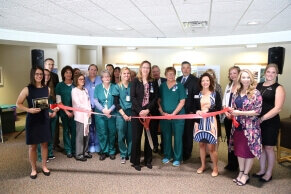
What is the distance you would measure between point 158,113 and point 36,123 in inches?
76.5

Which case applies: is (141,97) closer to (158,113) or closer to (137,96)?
(137,96)

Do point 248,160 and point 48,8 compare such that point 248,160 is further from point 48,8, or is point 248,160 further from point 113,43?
point 113,43

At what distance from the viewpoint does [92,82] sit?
4395 millimetres

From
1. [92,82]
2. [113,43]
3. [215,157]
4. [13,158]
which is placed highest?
[113,43]

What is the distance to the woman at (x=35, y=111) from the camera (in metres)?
3.19

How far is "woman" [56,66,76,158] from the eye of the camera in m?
3.98

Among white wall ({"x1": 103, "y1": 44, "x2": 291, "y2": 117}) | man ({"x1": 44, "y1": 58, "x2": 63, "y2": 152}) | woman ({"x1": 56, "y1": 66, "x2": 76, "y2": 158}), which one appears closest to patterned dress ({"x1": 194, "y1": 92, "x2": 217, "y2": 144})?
woman ({"x1": 56, "y1": 66, "x2": 76, "y2": 158})

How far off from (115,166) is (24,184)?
1.33 meters

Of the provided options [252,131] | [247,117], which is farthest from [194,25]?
[252,131]

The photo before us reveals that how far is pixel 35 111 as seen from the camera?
3.17m

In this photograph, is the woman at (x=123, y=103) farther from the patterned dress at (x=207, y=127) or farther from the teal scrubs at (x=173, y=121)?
the patterned dress at (x=207, y=127)

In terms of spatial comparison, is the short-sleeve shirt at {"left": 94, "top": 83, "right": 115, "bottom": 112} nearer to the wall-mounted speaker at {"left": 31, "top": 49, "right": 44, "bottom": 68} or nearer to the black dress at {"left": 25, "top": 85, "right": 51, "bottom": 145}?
the black dress at {"left": 25, "top": 85, "right": 51, "bottom": 145}

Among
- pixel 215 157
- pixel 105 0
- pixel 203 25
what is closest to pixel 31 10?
pixel 105 0

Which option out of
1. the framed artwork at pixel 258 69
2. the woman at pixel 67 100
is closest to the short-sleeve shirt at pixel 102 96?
the woman at pixel 67 100
